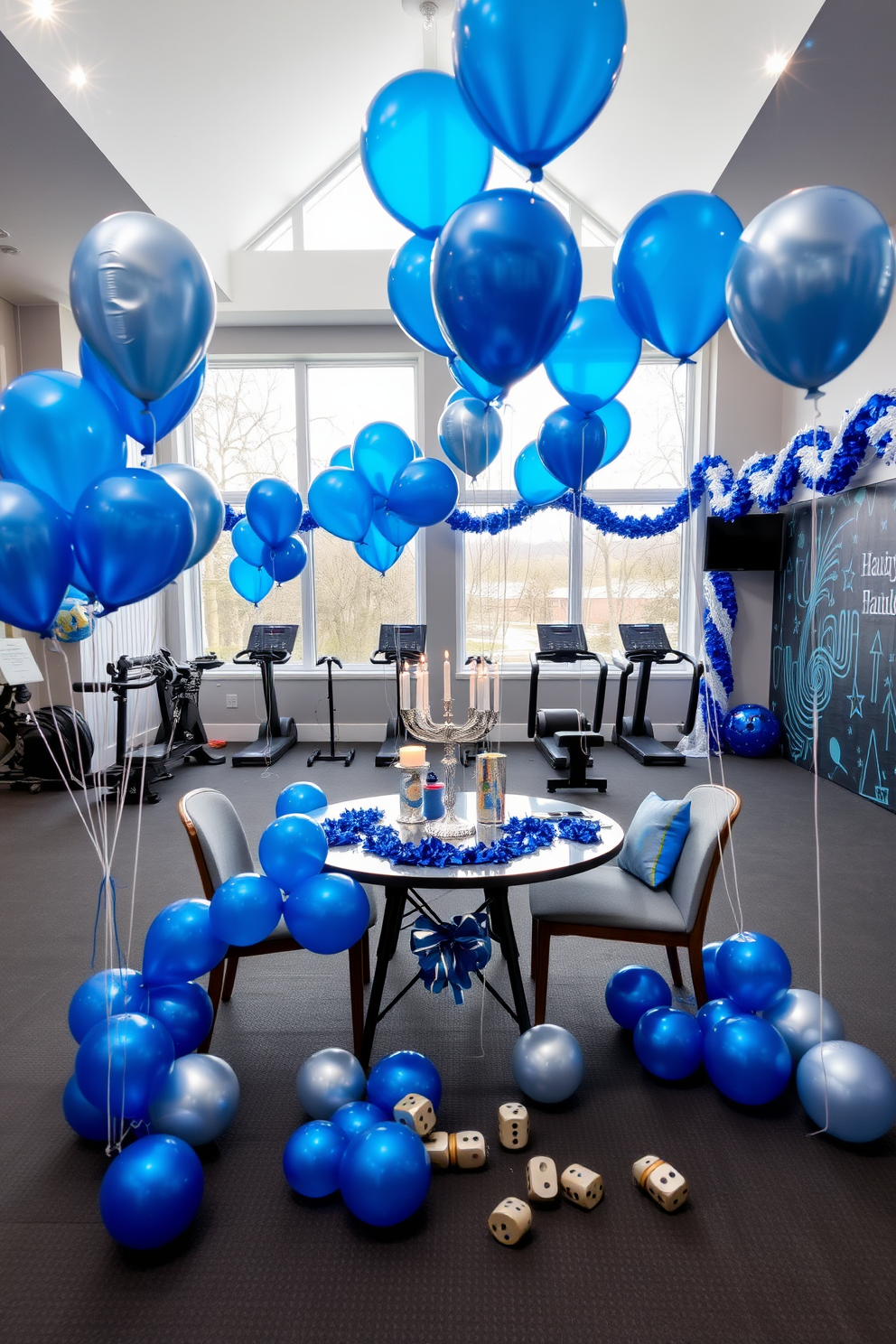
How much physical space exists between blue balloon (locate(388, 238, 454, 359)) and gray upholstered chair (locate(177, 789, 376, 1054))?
5.24 ft

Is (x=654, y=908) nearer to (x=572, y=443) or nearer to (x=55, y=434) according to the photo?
(x=572, y=443)

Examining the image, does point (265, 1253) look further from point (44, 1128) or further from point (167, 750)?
point (167, 750)

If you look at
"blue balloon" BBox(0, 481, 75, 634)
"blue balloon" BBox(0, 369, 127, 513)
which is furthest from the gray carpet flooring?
"blue balloon" BBox(0, 369, 127, 513)

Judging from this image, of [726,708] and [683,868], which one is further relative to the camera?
[726,708]

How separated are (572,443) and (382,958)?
1784 millimetres

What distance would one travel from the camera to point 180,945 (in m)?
1.93

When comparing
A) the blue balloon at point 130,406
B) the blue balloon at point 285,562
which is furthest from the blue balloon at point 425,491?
the blue balloon at point 130,406

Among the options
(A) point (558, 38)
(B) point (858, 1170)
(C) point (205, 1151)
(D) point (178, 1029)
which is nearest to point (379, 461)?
(A) point (558, 38)

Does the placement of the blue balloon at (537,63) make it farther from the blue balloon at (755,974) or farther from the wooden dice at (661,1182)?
the wooden dice at (661,1182)

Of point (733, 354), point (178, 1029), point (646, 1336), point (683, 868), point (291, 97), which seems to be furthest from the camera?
point (733, 354)

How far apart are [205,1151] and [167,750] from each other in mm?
4166

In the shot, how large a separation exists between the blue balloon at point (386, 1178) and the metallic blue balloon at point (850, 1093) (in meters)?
0.98

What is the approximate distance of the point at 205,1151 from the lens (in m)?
1.88

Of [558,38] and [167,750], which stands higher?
[558,38]
